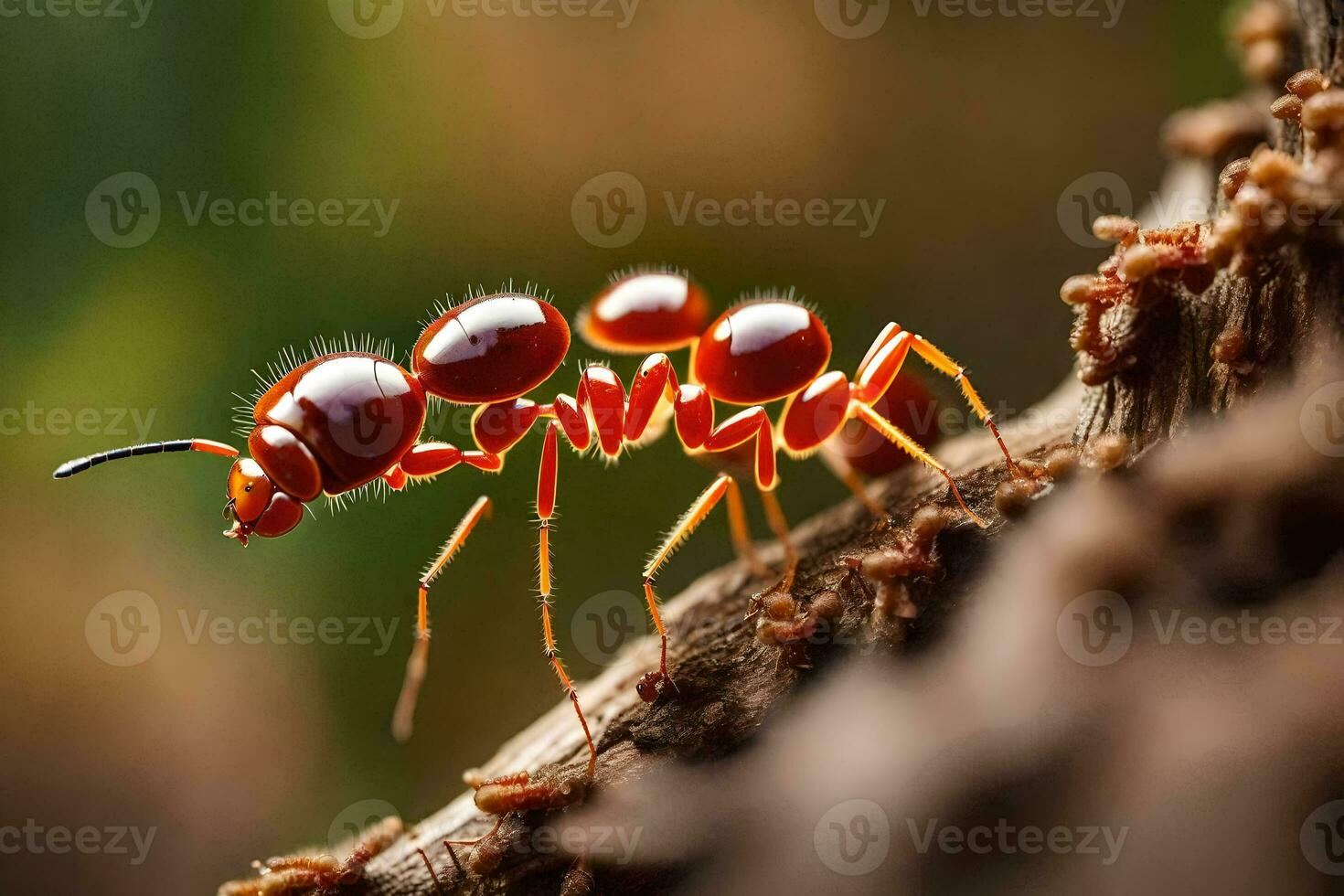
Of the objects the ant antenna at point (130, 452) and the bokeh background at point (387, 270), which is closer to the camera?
the ant antenna at point (130, 452)

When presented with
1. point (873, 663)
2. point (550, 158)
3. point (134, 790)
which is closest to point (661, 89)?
point (550, 158)

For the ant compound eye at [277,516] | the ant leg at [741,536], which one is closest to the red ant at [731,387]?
the ant leg at [741,536]

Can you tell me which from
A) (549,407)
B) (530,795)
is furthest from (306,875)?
(549,407)

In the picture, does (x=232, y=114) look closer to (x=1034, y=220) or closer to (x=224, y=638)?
(x=224, y=638)

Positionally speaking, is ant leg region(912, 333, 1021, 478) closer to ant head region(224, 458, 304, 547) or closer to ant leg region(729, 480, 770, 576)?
ant leg region(729, 480, 770, 576)

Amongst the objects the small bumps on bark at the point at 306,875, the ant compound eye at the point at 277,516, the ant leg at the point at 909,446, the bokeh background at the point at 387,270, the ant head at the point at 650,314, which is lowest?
the small bumps on bark at the point at 306,875

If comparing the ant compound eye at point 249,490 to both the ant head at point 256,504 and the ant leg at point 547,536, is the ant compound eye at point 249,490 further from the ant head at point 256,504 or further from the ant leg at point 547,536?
the ant leg at point 547,536

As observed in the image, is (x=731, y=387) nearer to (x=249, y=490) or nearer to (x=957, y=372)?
(x=957, y=372)

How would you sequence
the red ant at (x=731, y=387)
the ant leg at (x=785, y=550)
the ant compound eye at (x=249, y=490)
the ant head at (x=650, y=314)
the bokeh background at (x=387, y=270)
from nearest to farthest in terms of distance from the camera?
the ant compound eye at (x=249, y=490) → the ant leg at (x=785, y=550) → the red ant at (x=731, y=387) → the ant head at (x=650, y=314) → the bokeh background at (x=387, y=270)

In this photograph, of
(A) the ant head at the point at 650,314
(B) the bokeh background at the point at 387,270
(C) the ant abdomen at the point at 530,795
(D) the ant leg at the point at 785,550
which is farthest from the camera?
(B) the bokeh background at the point at 387,270
